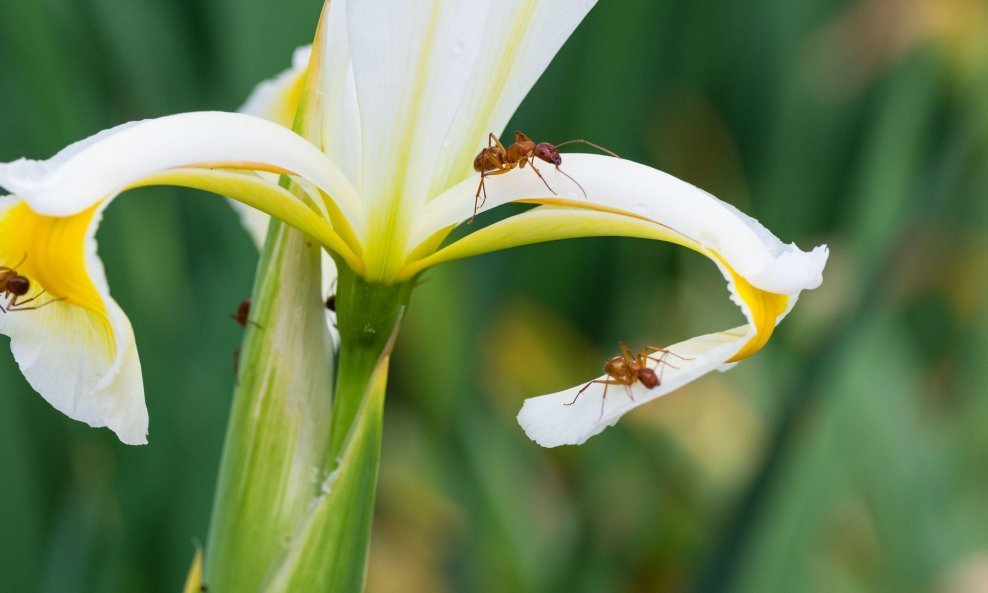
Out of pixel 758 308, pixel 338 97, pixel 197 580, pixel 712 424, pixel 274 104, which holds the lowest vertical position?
pixel 197 580

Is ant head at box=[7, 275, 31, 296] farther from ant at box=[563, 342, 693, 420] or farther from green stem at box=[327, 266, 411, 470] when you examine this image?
ant at box=[563, 342, 693, 420]

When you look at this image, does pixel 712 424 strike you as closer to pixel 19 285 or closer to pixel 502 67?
pixel 502 67

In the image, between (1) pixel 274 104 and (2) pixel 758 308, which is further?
(1) pixel 274 104

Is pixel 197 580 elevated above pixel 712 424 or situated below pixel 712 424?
below

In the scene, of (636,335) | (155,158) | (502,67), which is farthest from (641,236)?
(636,335)

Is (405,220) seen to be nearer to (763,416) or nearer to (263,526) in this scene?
(263,526)

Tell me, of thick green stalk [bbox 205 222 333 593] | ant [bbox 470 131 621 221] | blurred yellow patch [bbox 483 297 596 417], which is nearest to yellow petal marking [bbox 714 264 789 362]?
ant [bbox 470 131 621 221]

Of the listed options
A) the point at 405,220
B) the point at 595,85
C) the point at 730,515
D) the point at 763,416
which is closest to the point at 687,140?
the point at 595,85

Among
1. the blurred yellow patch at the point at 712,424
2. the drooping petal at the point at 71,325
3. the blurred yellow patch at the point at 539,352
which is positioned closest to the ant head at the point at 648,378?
the drooping petal at the point at 71,325
